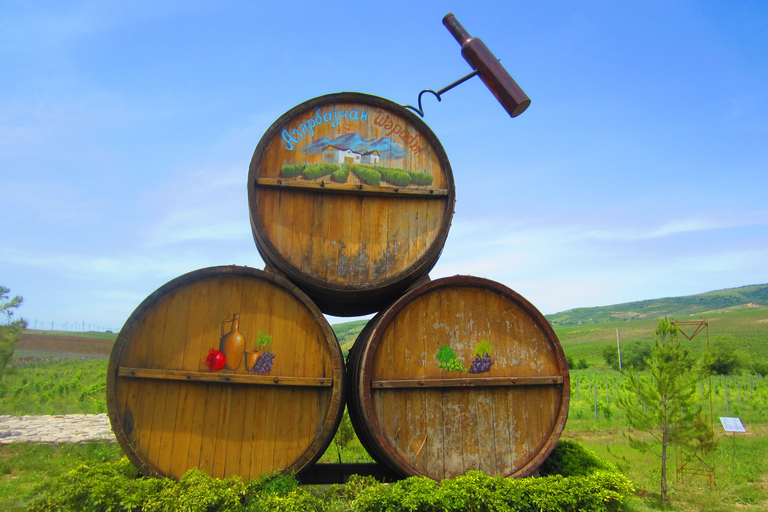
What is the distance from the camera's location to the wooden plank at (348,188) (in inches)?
179

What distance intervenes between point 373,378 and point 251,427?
1.11 metres

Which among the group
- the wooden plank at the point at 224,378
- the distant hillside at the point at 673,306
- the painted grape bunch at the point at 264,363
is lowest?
the wooden plank at the point at 224,378

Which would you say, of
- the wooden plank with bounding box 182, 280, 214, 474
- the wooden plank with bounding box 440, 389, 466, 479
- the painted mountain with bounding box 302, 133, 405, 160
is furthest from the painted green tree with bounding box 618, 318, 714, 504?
the wooden plank with bounding box 182, 280, 214, 474

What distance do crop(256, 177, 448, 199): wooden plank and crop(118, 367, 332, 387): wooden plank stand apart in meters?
1.76

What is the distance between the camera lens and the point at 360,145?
481 centimetres

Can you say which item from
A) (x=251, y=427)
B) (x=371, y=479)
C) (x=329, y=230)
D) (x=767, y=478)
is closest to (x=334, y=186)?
(x=329, y=230)

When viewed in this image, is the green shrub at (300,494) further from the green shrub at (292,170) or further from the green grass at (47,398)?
the green grass at (47,398)

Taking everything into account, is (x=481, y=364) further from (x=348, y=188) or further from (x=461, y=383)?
(x=348, y=188)

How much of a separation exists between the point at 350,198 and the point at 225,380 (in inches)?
79.4

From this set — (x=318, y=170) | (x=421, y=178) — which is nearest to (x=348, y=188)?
(x=318, y=170)

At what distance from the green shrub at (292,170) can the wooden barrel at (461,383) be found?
1.60 m

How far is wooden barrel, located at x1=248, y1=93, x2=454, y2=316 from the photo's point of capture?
451cm

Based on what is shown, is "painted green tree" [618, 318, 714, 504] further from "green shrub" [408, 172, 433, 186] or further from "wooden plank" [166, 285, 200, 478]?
"wooden plank" [166, 285, 200, 478]

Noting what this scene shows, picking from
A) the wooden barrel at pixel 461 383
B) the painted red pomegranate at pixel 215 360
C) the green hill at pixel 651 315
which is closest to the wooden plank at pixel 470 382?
the wooden barrel at pixel 461 383
